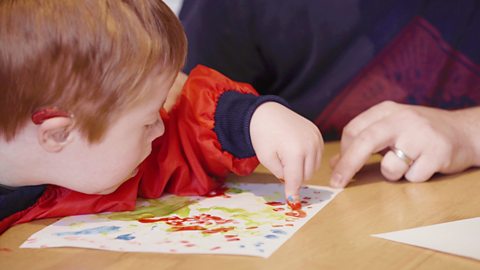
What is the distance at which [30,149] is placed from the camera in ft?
2.73

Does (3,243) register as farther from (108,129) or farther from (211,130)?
(211,130)

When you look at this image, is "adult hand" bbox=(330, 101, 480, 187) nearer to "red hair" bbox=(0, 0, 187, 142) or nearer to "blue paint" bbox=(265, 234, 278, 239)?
"blue paint" bbox=(265, 234, 278, 239)

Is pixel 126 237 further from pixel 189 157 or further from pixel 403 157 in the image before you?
pixel 403 157

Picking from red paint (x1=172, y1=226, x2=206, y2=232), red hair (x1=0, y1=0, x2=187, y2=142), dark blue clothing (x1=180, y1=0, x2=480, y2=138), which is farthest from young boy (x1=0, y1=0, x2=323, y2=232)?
dark blue clothing (x1=180, y1=0, x2=480, y2=138)

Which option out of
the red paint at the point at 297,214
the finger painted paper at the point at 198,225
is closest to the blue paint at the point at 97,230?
the finger painted paper at the point at 198,225

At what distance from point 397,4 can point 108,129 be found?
2.15 ft

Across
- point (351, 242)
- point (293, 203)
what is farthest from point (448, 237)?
point (293, 203)

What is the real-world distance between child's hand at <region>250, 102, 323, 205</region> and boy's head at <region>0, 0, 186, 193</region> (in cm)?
14

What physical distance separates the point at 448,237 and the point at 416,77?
0.56 meters

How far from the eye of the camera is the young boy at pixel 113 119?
2.50ft

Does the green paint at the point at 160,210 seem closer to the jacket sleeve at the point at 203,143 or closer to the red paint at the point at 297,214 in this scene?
the jacket sleeve at the point at 203,143

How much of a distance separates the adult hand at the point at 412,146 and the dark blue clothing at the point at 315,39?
0.28 metres

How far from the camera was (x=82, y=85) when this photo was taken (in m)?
0.78

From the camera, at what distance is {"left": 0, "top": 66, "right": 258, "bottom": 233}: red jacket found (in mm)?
977
